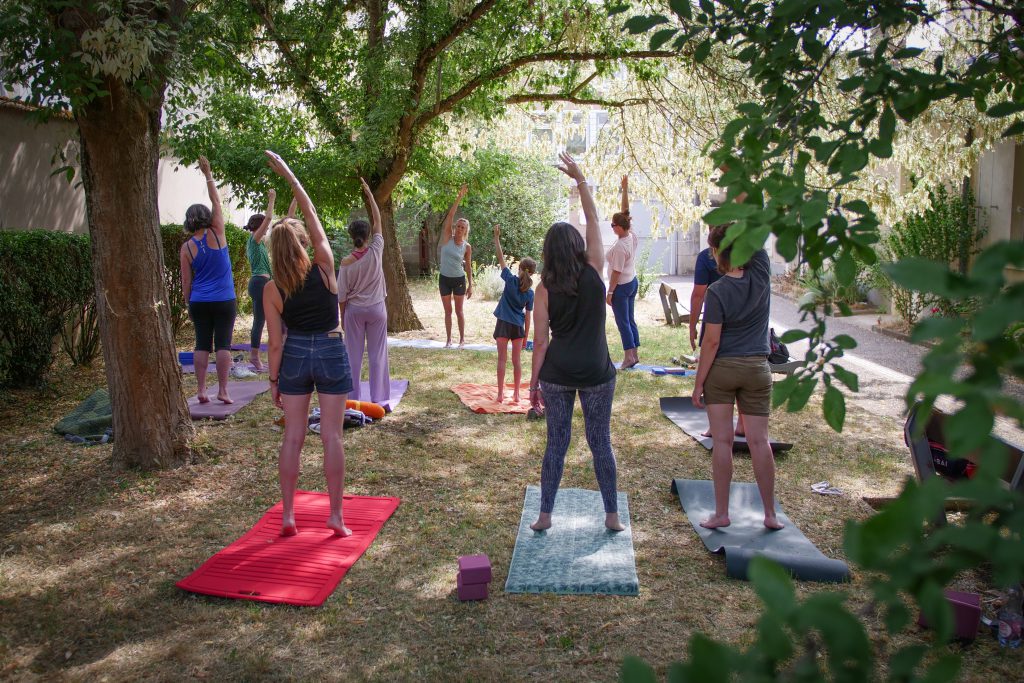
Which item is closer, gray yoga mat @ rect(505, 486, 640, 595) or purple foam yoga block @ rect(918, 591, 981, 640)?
purple foam yoga block @ rect(918, 591, 981, 640)

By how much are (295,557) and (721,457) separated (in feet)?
8.03

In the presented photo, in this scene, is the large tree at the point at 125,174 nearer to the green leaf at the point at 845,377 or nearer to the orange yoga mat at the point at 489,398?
the orange yoga mat at the point at 489,398

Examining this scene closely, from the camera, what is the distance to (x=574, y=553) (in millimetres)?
4359

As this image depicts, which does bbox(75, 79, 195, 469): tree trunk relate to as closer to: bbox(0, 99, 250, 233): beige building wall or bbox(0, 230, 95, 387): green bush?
bbox(0, 230, 95, 387): green bush

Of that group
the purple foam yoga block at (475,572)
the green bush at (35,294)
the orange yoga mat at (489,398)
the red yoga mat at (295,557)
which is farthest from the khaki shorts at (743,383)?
the green bush at (35,294)

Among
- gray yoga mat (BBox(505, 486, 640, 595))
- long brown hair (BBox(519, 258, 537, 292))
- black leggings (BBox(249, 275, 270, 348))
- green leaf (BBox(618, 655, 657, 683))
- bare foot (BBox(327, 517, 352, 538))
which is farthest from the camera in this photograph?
black leggings (BBox(249, 275, 270, 348))

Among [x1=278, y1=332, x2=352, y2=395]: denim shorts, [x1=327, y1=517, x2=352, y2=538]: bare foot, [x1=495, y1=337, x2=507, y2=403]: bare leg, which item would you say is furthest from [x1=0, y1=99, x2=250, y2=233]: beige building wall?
[x1=327, y1=517, x2=352, y2=538]: bare foot

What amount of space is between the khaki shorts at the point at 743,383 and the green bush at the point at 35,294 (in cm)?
640

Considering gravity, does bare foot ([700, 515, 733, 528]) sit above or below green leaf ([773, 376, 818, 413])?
below

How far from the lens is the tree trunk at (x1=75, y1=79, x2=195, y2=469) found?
17.1ft

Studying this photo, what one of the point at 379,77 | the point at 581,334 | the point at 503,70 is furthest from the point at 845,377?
the point at 379,77

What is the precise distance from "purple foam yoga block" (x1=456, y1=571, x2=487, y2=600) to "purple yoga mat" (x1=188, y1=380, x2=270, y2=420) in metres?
3.65

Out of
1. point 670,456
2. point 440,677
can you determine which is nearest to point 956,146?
point 670,456

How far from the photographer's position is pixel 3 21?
15.4 ft
